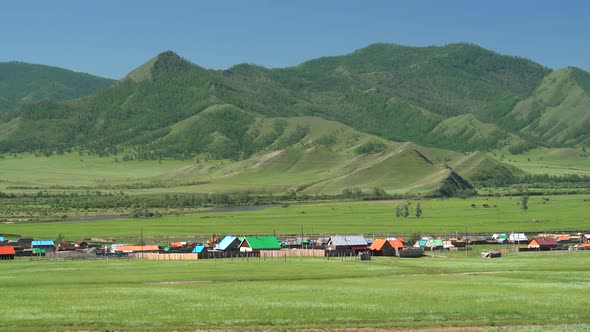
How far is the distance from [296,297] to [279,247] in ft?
202

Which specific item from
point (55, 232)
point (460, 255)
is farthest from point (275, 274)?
point (55, 232)

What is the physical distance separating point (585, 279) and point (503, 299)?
14878 mm

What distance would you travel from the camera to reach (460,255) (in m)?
110

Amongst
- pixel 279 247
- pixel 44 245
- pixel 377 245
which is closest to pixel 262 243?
pixel 279 247

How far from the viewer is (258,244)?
386 feet

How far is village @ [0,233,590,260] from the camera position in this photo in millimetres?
109500

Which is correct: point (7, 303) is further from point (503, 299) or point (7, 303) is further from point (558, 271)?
point (558, 271)

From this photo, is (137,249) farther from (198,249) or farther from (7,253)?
(7,253)

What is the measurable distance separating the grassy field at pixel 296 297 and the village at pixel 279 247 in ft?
78.5

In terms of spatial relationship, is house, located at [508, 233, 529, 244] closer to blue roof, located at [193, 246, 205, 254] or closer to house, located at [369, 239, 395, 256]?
house, located at [369, 239, 395, 256]

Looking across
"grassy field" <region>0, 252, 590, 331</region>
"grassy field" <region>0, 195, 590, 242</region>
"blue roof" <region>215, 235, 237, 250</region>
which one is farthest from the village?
"grassy field" <region>0, 252, 590, 331</region>

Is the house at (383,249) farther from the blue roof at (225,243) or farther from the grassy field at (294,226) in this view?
the grassy field at (294,226)

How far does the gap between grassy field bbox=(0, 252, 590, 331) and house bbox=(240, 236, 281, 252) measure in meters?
32.0

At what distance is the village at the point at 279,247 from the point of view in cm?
10950
